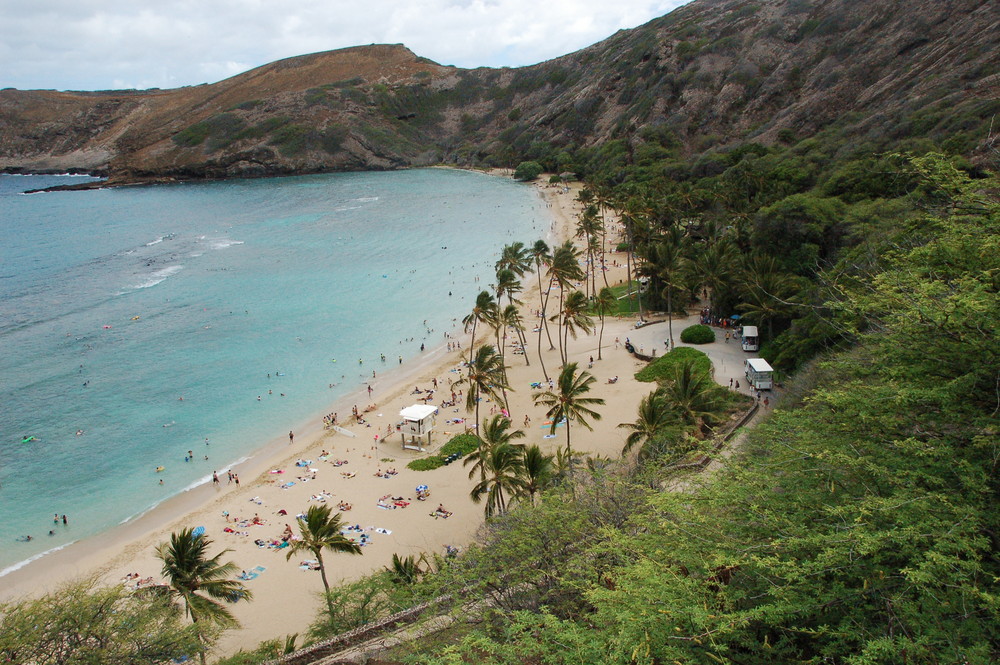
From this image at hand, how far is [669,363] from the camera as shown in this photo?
36.9 m

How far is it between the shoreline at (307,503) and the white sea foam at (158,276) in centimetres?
3869

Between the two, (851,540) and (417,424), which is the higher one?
(851,540)

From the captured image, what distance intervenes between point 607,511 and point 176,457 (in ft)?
A: 91.6

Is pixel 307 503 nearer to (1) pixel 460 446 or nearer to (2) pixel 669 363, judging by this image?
(1) pixel 460 446

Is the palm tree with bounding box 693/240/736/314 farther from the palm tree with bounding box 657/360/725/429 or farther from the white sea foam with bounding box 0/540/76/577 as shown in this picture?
the white sea foam with bounding box 0/540/76/577

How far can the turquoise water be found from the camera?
1273 inches

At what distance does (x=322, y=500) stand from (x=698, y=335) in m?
25.9

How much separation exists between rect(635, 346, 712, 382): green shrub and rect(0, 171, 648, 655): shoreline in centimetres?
91

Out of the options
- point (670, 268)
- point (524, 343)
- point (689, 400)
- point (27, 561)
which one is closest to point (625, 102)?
point (524, 343)

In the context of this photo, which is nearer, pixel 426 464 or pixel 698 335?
pixel 426 464

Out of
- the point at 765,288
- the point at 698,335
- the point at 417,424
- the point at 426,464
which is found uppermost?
the point at 765,288

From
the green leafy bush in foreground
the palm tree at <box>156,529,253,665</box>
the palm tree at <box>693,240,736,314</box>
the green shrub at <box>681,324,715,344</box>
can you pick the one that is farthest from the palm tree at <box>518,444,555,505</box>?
the palm tree at <box>693,240,736,314</box>

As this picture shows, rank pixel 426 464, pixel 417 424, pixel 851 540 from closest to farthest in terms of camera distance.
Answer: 1. pixel 851 540
2. pixel 426 464
3. pixel 417 424

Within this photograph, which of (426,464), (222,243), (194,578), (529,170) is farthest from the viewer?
(529,170)
